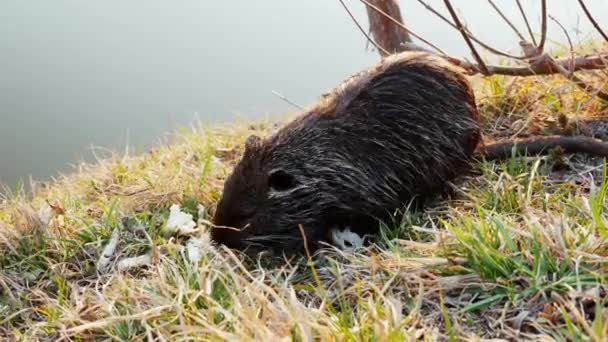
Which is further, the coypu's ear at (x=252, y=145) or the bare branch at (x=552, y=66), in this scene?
the bare branch at (x=552, y=66)

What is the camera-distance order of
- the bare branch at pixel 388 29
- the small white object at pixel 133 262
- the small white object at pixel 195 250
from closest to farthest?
the small white object at pixel 195 250 < the small white object at pixel 133 262 < the bare branch at pixel 388 29

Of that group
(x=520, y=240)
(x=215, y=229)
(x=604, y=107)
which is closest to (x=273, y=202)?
(x=215, y=229)

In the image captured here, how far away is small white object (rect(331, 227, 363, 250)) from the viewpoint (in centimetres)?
308

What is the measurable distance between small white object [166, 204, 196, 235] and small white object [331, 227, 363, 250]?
72 cm

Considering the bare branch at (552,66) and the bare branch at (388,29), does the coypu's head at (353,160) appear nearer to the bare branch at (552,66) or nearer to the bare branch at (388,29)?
the bare branch at (552,66)

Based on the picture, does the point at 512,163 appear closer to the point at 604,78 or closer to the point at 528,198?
the point at 528,198

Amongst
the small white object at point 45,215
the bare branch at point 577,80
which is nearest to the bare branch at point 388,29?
the bare branch at point 577,80

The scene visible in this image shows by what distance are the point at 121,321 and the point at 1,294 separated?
112cm

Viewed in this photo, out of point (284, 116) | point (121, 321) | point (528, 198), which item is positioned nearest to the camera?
point (121, 321)

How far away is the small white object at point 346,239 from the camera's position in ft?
10.1

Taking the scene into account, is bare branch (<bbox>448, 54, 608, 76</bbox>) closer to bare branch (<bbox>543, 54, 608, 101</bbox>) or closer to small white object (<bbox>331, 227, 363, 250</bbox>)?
bare branch (<bbox>543, 54, 608, 101</bbox>)

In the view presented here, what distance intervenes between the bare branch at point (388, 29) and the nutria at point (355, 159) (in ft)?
5.72

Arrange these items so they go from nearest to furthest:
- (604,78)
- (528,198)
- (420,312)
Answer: (420,312)
(528,198)
(604,78)

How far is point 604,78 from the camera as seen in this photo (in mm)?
3664
